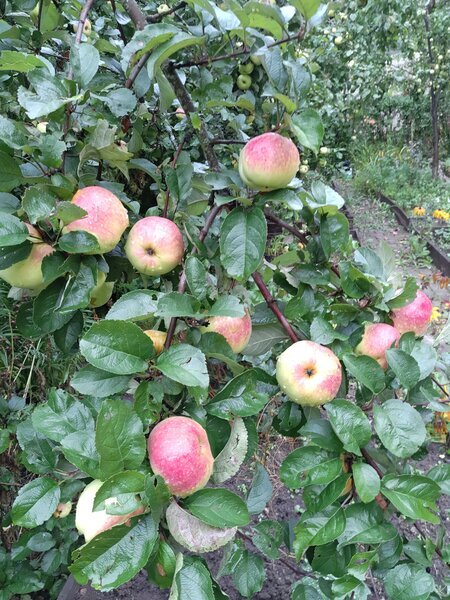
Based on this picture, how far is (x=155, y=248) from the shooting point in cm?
67

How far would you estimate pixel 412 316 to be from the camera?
806 millimetres

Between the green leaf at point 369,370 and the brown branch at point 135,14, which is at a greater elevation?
the brown branch at point 135,14

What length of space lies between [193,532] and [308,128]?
18.3 inches

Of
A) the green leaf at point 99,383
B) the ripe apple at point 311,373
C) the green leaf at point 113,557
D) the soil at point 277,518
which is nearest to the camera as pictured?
the green leaf at point 113,557

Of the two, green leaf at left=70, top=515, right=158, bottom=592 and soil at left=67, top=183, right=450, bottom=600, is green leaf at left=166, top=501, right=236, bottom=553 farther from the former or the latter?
soil at left=67, top=183, right=450, bottom=600

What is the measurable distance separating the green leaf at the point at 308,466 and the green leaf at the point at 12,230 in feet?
1.40

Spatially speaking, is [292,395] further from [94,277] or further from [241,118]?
[241,118]

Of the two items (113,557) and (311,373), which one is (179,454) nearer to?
(113,557)

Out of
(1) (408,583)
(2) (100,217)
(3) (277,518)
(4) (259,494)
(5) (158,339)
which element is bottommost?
(3) (277,518)

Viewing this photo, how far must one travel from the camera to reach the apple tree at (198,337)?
540mm

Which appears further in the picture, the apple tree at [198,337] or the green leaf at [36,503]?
the green leaf at [36,503]

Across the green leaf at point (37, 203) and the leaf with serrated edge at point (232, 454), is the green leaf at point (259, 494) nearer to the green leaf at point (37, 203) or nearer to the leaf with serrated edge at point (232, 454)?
the leaf with serrated edge at point (232, 454)

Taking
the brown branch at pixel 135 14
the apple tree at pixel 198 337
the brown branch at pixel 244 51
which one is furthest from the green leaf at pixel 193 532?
the brown branch at pixel 135 14

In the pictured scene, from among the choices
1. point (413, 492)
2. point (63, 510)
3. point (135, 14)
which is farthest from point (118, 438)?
point (63, 510)
